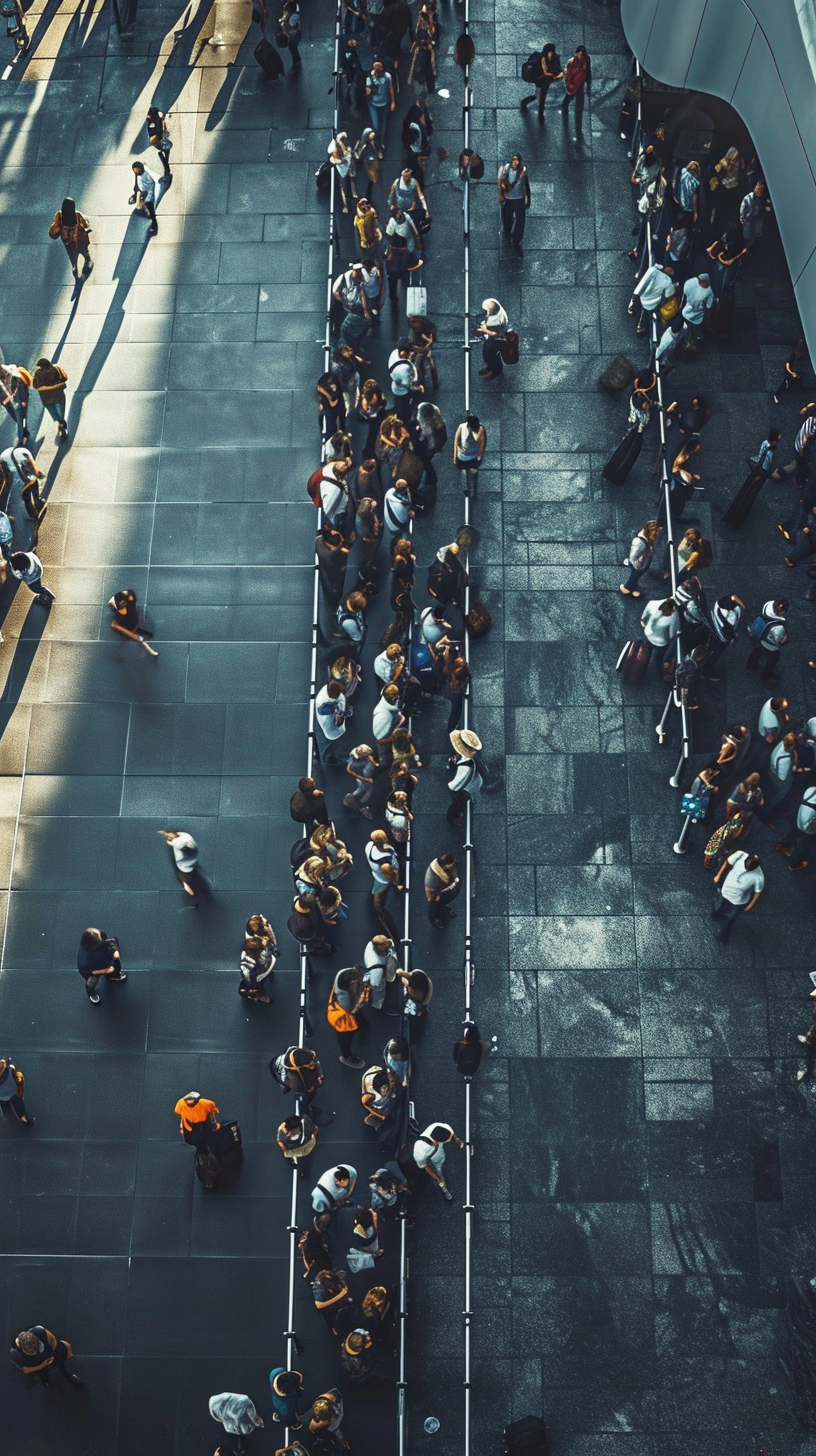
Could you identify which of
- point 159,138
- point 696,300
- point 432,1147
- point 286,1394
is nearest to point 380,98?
point 159,138


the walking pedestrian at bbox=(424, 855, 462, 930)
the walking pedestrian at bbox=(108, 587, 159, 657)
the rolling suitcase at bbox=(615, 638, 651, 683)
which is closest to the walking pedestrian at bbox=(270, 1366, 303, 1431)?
the walking pedestrian at bbox=(424, 855, 462, 930)

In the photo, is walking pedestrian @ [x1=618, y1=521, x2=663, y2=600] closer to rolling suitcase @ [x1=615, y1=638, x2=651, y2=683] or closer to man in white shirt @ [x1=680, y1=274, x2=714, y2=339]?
rolling suitcase @ [x1=615, y1=638, x2=651, y2=683]

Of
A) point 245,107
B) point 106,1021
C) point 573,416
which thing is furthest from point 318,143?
point 106,1021

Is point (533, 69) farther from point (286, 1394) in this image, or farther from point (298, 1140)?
point (286, 1394)

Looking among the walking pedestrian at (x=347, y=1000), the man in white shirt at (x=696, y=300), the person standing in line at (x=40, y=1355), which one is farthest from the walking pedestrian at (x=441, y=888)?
the man in white shirt at (x=696, y=300)

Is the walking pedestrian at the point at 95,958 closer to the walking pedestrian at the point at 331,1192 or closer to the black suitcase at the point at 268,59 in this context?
the walking pedestrian at the point at 331,1192

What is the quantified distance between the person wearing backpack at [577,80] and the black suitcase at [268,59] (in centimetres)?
475

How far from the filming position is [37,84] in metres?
24.9

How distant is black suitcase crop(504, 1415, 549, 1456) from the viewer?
14.4 m

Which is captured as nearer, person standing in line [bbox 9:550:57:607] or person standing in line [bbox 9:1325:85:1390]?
person standing in line [bbox 9:1325:85:1390]

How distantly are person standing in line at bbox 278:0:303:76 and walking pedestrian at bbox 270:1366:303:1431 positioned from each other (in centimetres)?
2024

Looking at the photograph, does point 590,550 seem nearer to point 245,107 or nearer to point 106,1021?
point 106,1021

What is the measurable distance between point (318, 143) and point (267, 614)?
9.15 m

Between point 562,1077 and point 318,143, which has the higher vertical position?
point 318,143
